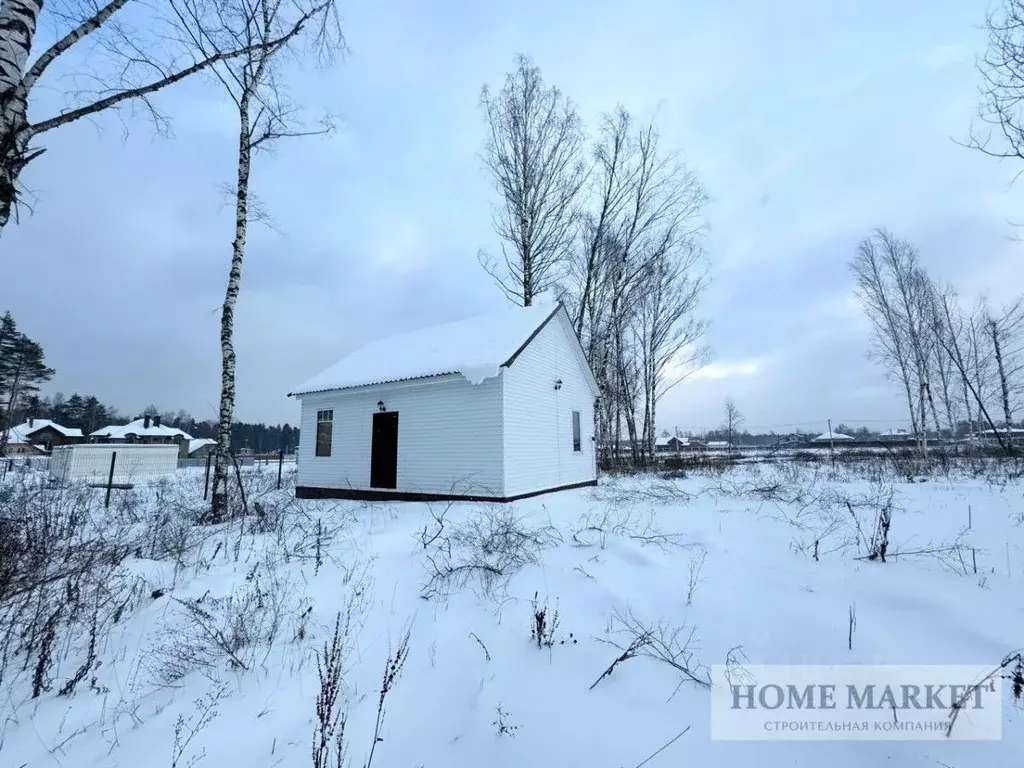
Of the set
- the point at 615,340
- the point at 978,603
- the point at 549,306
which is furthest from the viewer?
the point at 615,340

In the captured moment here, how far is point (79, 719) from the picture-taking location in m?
2.83

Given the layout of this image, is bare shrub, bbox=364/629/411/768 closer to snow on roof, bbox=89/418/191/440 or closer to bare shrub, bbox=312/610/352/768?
bare shrub, bbox=312/610/352/768

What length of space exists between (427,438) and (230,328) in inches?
209

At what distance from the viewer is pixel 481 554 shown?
5457mm

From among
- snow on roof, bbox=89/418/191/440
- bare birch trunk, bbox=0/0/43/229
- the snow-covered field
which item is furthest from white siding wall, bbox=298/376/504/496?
snow on roof, bbox=89/418/191/440

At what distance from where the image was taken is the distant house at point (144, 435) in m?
45.5

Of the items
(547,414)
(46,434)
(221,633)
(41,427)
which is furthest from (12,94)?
(46,434)

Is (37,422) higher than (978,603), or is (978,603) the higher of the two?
(37,422)

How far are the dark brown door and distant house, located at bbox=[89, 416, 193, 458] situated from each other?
41.6 meters

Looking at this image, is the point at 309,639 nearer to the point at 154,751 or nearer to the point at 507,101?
the point at 154,751

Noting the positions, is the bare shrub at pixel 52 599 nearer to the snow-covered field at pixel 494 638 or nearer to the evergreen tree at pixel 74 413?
the snow-covered field at pixel 494 638

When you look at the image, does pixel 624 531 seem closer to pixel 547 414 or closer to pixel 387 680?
pixel 387 680

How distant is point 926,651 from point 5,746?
5.66 metres

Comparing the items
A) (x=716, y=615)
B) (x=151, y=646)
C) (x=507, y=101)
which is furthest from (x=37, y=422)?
(x=716, y=615)
